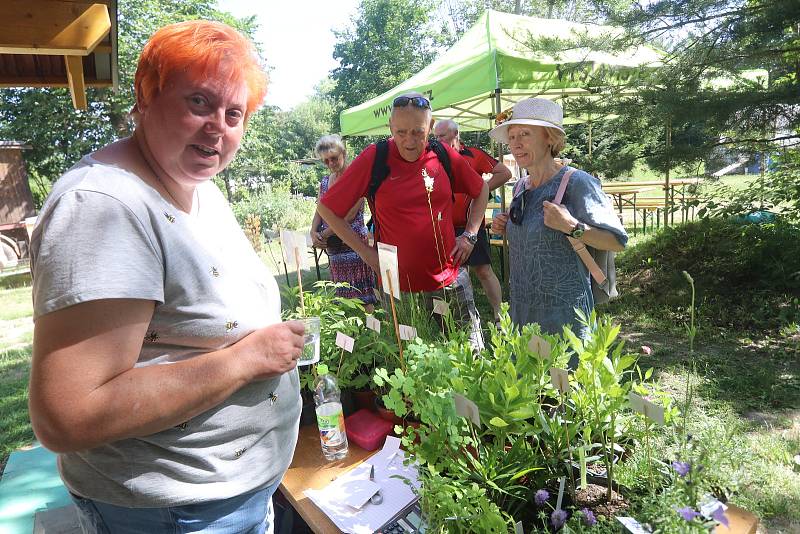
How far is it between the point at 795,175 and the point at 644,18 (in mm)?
2664

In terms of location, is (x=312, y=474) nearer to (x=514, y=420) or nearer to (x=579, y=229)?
(x=514, y=420)

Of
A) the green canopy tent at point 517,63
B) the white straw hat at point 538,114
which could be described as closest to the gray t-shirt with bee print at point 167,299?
the white straw hat at point 538,114

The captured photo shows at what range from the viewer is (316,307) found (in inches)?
75.7

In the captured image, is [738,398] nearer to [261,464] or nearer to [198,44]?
[261,464]

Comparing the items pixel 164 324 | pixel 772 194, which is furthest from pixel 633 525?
pixel 772 194

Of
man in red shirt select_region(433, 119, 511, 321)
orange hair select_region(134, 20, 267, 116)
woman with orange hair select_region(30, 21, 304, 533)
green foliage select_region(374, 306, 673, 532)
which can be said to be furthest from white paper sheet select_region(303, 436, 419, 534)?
man in red shirt select_region(433, 119, 511, 321)

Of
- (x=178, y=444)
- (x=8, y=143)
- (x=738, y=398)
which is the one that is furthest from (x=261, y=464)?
(x=8, y=143)

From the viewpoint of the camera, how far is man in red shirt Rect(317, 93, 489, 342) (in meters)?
2.43

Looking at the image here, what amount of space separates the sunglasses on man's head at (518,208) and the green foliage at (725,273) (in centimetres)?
339

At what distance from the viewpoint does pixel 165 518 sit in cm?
84

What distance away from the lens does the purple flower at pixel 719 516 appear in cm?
77

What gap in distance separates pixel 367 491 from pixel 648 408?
0.70 metres

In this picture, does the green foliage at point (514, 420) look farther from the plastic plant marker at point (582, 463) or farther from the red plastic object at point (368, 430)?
the red plastic object at point (368, 430)

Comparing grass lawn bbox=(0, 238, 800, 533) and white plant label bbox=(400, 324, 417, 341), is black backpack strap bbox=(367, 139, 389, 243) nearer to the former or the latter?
grass lawn bbox=(0, 238, 800, 533)
